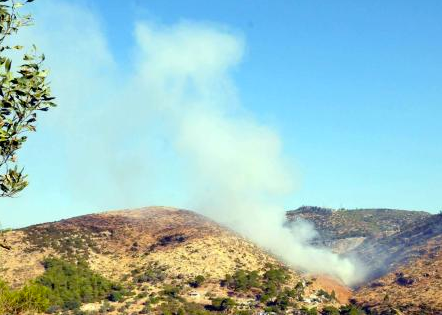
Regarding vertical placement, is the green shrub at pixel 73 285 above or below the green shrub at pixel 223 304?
above

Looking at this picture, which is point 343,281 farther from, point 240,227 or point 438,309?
point 438,309

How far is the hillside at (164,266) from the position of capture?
98750 mm

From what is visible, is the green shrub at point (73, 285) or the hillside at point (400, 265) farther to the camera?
the hillside at point (400, 265)

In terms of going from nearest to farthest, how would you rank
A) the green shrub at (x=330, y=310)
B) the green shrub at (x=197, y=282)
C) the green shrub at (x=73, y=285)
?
the green shrub at (x=330, y=310)
the green shrub at (x=73, y=285)
the green shrub at (x=197, y=282)

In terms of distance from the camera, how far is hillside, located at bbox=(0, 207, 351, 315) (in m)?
98.8

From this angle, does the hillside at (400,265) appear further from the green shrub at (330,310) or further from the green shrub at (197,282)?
the green shrub at (197,282)

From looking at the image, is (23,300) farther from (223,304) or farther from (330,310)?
(330,310)

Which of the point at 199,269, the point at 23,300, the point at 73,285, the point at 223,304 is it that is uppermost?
the point at 199,269

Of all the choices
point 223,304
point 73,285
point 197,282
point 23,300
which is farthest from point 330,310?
point 23,300

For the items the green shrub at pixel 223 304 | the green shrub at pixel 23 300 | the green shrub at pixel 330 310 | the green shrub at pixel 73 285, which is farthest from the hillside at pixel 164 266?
the green shrub at pixel 23 300

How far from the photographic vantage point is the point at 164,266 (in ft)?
378

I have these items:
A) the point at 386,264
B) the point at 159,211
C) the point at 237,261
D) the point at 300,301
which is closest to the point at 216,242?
the point at 237,261

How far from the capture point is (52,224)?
148125 millimetres

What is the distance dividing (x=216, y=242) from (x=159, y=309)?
132 ft
